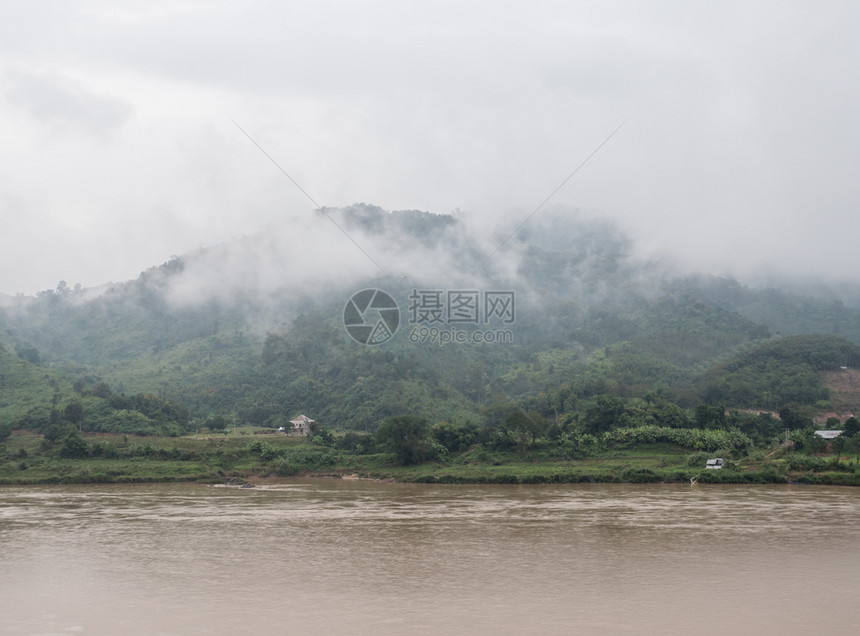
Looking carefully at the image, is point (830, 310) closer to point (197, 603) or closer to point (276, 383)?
point (276, 383)

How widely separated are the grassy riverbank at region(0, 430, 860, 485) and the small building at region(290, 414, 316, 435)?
7946mm

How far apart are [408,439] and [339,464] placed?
4.69 m

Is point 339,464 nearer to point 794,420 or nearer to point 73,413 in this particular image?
point 73,413

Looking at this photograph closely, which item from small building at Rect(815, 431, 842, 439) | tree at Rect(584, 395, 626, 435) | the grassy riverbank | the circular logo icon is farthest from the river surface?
the circular logo icon

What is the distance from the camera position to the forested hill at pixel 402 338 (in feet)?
171

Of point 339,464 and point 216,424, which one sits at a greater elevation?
point 216,424

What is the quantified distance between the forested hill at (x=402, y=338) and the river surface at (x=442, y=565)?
20130 mm

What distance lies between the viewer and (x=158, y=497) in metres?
29.7

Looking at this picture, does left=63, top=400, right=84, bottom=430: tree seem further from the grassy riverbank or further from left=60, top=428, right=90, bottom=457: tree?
left=60, top=428, right=90, bottom=457: tree

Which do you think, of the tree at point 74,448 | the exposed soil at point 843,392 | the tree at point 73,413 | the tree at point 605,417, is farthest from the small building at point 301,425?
the exposed soil at point 843,392

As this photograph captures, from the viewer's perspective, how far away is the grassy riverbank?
31.4 metres

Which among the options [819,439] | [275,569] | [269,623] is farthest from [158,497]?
[819,439]

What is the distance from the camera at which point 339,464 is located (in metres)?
39.3

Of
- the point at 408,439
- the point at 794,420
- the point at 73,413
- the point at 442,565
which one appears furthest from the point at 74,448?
the point at 794,420
